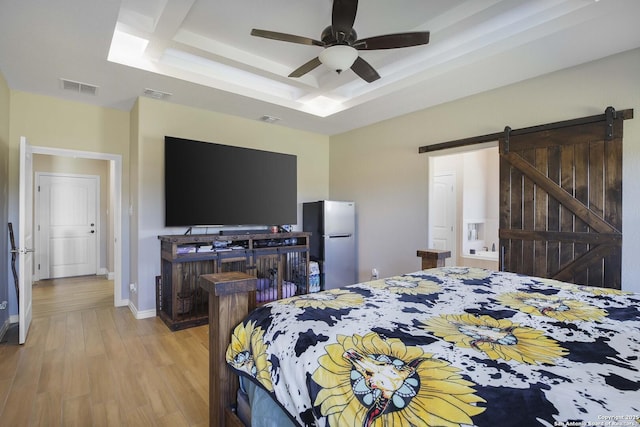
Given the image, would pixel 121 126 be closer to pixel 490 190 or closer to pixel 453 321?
pixel 453 321

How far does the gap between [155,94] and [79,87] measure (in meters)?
0.72

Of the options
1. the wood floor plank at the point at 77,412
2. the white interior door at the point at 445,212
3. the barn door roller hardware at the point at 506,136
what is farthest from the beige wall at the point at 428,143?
the wood floor plank at the point at 77,412

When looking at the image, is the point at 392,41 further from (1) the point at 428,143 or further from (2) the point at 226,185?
(2) the point at 226,185

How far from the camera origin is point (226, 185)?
12.9ft

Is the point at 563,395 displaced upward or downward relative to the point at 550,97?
downward

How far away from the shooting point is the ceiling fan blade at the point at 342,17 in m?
1.90

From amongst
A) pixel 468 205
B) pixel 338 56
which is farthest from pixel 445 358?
pixel 468 205

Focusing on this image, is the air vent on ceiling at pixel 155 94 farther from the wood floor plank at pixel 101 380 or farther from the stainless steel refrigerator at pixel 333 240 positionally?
the wood floor plank at pixel 101 380

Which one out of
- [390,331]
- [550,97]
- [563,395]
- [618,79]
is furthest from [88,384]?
[618,79]

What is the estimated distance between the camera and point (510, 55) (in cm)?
264

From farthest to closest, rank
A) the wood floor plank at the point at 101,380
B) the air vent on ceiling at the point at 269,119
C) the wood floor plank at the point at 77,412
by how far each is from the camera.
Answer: the air vent on ceiling at the point at 269,119
the wood floor plank at the point at 101,380
the wood floor plank at the point at 77,412

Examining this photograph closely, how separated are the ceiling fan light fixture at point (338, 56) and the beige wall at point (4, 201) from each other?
123 inches

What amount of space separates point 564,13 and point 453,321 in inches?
93.0

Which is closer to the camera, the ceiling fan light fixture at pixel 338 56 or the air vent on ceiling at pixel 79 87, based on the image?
the ceiling fan light fixture at pixel 338 56
